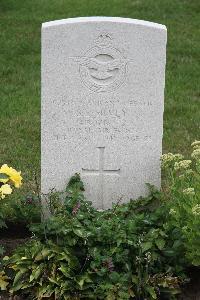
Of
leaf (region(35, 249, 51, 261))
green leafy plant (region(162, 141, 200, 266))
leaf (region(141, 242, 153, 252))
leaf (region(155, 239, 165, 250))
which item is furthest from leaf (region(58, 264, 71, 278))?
green leafy plant (region(162, 141, 200, 266))

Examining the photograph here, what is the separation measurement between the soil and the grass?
977 millimetres

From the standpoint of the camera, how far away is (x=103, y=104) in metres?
5.07

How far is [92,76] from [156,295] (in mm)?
1527

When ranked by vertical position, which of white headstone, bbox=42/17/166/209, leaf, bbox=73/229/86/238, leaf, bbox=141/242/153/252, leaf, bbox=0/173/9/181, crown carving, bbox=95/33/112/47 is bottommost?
leaf, bbox=141/242/153/252

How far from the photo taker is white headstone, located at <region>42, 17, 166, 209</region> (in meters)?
4.92

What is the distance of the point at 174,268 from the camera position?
15.3 feet

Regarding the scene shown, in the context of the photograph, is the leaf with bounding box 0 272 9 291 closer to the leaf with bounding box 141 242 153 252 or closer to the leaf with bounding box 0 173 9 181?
the leaf with bounding box 0 173 9 181

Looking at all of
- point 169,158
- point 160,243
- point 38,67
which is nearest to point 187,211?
point 160,243

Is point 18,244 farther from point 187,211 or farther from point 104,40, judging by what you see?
point 104,40

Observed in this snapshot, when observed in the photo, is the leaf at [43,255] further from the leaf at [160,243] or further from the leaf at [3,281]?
the leaf at [160,243]

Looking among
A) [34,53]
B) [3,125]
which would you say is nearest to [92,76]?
[3,125]

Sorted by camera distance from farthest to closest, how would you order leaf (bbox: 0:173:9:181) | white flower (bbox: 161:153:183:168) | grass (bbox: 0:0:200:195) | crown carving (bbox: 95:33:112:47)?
grass (bbox: 0:0:200:195), crown carving (bbox: 95:33:112:47), white flower (bbox: 161:153:183:168), leaf (bbox: 0:173:9:181)

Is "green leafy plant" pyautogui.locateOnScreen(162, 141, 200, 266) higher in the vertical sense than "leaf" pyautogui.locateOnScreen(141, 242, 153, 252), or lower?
higher

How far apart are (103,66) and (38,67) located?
5277mm
